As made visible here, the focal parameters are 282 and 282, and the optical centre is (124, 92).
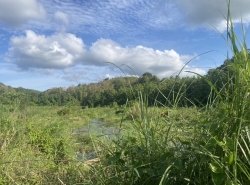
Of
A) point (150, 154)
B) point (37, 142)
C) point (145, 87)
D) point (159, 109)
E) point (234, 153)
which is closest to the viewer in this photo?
point (234, 153)

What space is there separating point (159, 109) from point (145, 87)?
0.65 ft

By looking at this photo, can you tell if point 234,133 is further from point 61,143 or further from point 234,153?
point 61,143

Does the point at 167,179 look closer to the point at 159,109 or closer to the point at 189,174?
the point at 189,174

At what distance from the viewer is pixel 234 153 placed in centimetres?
92

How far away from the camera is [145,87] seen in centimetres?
129

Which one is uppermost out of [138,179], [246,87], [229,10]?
[229,10]

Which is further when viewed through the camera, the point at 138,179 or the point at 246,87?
the point at 138,179

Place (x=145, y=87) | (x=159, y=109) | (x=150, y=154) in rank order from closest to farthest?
1. (x=150, y=154)
2. (x=145, y=87)
3. (x=159, y=109)

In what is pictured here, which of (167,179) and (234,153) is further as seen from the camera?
(167,179)

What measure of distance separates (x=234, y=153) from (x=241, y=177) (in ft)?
0.38

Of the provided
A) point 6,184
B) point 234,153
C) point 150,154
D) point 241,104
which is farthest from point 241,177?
point 6,184

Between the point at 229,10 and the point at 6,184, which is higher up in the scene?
the point at 229,10

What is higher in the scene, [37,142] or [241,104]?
[241,104]

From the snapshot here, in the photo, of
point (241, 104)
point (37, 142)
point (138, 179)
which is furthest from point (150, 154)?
point (37, 142)
